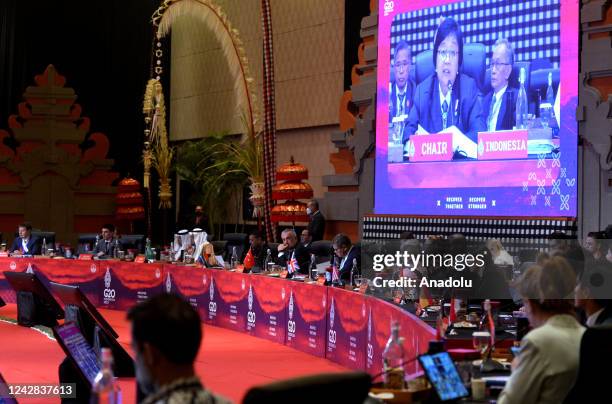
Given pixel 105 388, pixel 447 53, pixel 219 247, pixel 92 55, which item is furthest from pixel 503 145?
pixel 92 55

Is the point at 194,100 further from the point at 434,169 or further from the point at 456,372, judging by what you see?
the point at 456,372

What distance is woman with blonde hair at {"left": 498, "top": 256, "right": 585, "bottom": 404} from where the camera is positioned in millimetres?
2232

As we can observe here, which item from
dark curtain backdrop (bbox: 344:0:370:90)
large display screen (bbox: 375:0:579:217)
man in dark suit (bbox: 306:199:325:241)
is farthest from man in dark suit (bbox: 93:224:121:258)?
dark curtain backdrop (bbox: 344:0:370:90)

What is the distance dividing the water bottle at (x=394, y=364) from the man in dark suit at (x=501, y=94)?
6274 mm

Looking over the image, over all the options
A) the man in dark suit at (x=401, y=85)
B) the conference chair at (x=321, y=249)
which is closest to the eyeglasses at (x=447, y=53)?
the man in dark suit at (x=401, y=85)

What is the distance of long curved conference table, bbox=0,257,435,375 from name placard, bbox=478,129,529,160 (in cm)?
268

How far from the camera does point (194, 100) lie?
16.6m

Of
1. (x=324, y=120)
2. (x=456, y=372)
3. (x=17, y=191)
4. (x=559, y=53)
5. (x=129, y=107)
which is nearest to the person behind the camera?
(x=456, y=372)

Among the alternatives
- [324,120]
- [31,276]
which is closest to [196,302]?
[31,276]

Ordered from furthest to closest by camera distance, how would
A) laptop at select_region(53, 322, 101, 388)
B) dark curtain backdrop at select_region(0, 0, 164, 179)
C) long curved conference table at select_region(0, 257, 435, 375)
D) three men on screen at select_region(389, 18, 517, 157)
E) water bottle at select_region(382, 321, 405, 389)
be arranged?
dark curtain backdrop at select_region(0, 0, 164, 179) < three men on screen at select_region(389, 18, 517, 157) < long curved conference table at select_region(0, 257, 435, 375) < laptop at select_region(53, 322, 101, 388) < water bottle at select_region(382, 321, 405, 389)

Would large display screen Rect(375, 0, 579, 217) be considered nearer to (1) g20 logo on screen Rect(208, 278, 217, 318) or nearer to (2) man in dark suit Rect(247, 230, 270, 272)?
(2) man in dark suit Rect(247, 230, 270, 272)

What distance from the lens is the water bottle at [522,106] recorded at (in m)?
8.37

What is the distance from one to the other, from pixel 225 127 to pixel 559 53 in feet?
27.1

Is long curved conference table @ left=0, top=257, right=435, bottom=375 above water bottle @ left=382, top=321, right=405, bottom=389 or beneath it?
beneath
